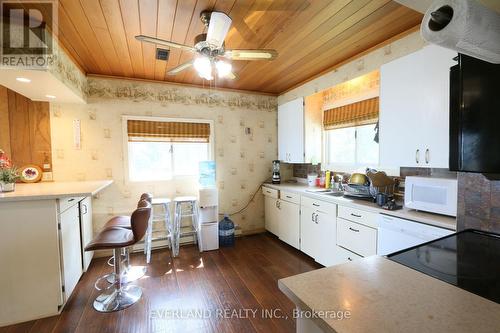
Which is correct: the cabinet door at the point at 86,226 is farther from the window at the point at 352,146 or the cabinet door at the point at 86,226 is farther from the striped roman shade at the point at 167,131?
the window at the point at 352,146

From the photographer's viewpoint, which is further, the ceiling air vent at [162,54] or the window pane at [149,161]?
the window pane at [149,161]

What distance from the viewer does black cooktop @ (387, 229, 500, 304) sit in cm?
77

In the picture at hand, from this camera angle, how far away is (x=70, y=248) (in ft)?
7.10

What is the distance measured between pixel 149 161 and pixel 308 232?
2382mm

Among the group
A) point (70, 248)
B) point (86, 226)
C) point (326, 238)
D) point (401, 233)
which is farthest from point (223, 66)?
point (86, 226)

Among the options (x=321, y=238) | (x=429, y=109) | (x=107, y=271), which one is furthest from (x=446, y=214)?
(x=107, y=271)

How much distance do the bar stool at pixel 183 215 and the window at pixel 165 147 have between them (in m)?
0.45

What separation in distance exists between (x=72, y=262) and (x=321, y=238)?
2.55 metres

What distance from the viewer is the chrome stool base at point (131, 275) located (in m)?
2.46

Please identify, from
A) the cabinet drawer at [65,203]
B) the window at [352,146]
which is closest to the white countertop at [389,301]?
the cabinet drawer at [65,203]

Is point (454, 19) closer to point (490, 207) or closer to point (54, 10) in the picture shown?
point (490, 207)

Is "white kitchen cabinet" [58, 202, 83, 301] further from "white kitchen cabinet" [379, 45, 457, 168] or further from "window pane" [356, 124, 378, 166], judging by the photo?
"window pane" [356, 124, 378, 166]

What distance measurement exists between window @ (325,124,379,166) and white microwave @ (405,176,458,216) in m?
0.92

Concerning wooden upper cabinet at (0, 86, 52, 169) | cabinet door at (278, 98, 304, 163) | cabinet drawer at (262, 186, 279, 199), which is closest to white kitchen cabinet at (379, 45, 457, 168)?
cabinet door at (278, 98, 304, 163)
